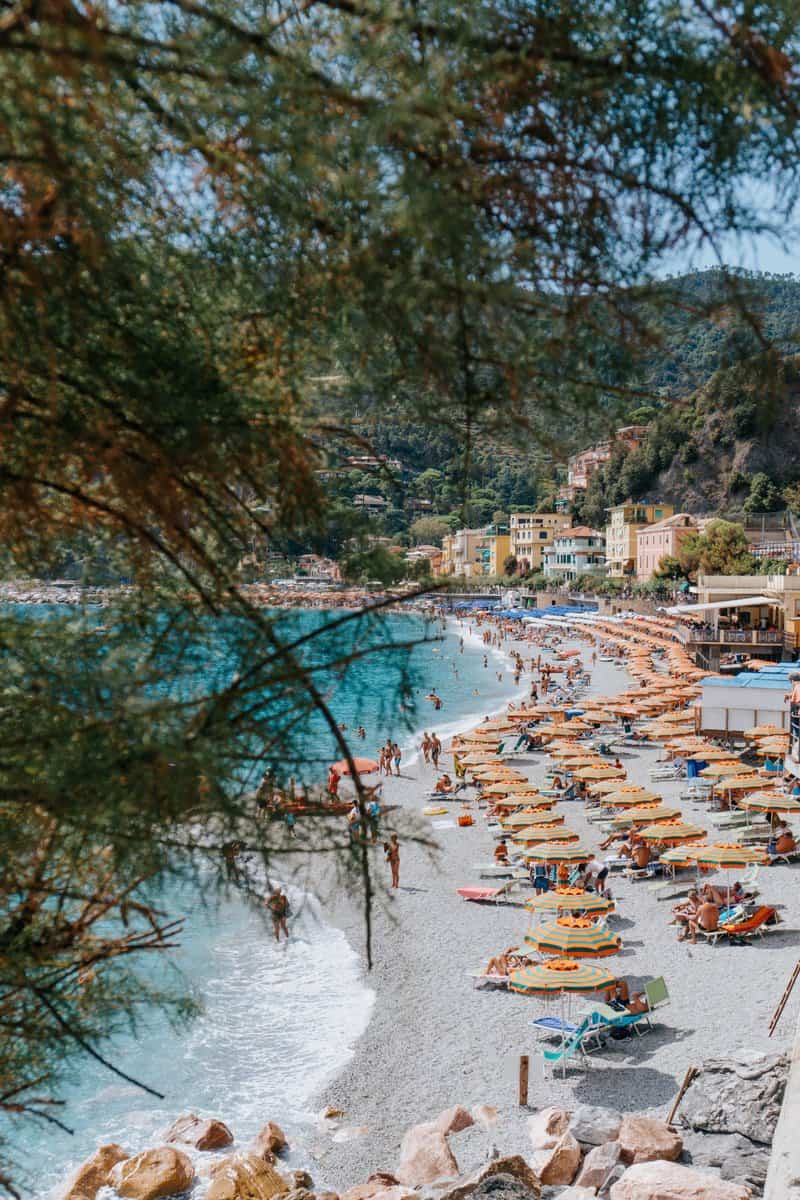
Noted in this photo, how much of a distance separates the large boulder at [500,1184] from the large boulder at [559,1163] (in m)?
0.18

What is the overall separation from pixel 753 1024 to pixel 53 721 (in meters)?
9.55

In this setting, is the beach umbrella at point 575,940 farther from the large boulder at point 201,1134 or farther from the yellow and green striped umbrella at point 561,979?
the large boulder at point 201,1134

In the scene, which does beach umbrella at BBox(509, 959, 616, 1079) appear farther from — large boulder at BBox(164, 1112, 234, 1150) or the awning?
the awning

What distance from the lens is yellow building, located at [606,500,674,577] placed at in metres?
77.0

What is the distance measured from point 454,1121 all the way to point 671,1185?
2.84m

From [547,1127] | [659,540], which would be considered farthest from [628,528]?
[547,1127]

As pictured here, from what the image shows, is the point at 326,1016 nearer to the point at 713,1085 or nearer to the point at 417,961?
the point at 417,961

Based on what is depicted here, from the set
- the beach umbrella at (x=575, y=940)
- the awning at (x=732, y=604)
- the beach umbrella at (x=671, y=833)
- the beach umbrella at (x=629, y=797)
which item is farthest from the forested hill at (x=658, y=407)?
the awning at (x=732, y=604)

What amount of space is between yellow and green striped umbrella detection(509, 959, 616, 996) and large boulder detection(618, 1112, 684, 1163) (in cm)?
216

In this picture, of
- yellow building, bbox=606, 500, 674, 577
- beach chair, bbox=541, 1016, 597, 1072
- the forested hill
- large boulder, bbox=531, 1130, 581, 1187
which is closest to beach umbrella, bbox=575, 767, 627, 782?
beach chair, bbox=541, 1016, 597, 1072

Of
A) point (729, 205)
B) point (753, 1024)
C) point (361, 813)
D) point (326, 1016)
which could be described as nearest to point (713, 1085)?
point (753, 1024)

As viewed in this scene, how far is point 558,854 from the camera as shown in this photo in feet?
48.2

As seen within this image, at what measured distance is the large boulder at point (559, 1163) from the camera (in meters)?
7.46

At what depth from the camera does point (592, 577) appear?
83375mm
